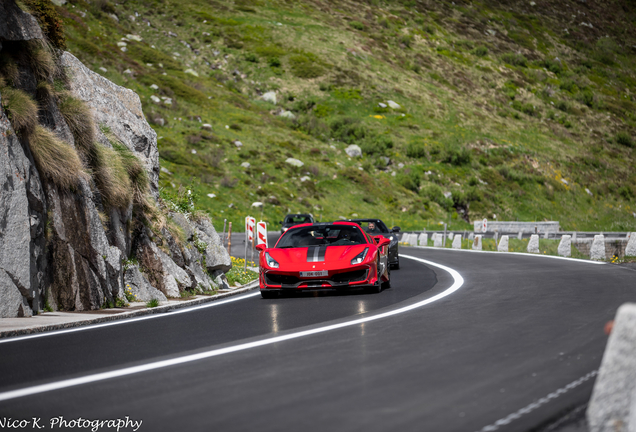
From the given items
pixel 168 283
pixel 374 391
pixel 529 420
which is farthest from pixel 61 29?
pixel 529 420

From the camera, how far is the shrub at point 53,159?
397 inches

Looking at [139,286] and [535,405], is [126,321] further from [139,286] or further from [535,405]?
[535,405]

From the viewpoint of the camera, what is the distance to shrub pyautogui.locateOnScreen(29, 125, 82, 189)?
1008 cm

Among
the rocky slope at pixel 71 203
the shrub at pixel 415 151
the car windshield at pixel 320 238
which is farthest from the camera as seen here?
the shrub at pixel 415 151

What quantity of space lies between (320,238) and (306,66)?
71.6 metres

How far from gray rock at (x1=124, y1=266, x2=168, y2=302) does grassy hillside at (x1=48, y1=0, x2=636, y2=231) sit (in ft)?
104

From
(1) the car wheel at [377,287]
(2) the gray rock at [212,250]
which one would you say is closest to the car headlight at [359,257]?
(1) the car wheel at [377,287]

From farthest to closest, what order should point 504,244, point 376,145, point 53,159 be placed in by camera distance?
point 376,145 → point 504,244 → point 53,159

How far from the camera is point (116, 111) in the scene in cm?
1486

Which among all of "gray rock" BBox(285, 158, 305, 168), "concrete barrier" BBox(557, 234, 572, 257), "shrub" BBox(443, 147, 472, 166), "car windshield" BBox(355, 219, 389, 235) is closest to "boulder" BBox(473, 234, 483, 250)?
"concrete barrier" BBox(557, 234, 572, 257)

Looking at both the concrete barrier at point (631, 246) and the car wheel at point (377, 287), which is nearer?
the car wheel at point (377, 287)

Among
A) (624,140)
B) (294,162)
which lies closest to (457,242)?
(294,162)

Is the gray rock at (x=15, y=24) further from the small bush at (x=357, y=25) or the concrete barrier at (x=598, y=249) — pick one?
the small bush at (x=357, y=25)

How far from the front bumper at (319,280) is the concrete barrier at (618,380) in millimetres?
8244
